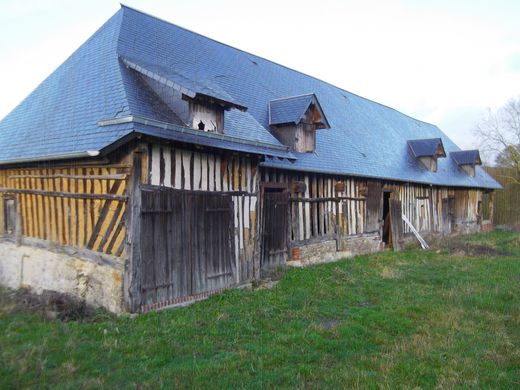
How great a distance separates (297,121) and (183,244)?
5.09 meters

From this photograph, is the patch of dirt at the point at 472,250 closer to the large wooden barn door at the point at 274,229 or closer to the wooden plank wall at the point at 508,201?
the large wooden barn door at the point at 274,229

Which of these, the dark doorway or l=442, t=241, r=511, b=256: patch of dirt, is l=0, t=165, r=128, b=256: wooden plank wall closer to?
l=442, t=241, r=511, b=256: patch of dirt

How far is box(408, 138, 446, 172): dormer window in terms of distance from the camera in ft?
60.2

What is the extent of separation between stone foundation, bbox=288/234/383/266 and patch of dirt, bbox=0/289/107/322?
17.1ft

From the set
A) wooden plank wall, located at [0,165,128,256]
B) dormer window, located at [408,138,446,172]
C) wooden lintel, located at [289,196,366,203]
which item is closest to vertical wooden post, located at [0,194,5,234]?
wooden plank wall, located at [0,165,128,256]

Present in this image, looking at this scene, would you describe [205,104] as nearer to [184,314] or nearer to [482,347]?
[184,314]

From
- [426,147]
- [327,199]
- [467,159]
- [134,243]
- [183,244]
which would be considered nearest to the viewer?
[134,243]

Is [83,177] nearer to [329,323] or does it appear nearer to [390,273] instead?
[329,323]

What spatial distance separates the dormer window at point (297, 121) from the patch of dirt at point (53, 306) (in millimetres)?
6408

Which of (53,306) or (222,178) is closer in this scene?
(53,306)

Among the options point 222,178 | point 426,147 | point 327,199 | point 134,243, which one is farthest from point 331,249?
point 426,147

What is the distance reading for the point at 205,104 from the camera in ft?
25.2

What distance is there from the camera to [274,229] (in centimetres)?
1012

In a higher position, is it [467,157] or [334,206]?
[467,157]
